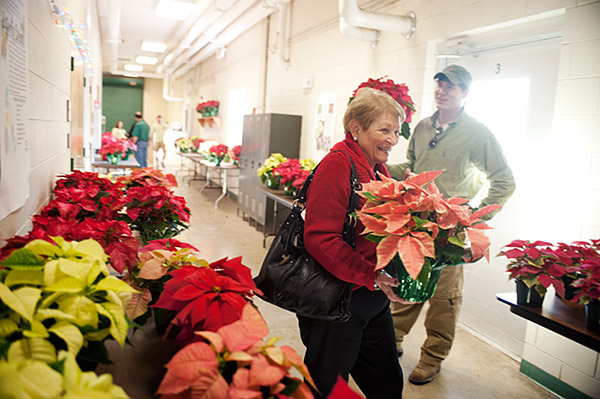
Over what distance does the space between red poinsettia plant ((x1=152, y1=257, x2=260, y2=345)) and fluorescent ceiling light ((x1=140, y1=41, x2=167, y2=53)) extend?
12.7m

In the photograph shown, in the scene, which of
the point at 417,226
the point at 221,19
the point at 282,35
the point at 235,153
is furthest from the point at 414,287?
the point at 221,19

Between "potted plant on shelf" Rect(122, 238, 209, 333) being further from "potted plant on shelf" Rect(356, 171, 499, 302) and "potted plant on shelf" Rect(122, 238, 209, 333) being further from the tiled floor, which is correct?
the tiled floor

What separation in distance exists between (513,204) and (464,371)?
3.84ft

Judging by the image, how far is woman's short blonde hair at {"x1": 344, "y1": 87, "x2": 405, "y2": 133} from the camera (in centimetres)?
168

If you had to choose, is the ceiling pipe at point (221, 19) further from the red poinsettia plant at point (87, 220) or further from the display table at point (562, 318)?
the display table at point (562, 318)

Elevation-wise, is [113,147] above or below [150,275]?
above

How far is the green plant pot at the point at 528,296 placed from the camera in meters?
1.93

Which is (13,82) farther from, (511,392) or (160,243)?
(511,392)

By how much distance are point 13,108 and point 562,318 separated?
212 cm

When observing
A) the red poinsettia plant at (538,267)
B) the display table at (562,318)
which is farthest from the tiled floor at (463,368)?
the red poinsettia plant at (538,267)

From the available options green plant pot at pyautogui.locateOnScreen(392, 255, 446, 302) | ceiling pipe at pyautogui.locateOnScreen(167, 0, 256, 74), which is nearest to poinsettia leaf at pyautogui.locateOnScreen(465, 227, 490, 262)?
green plant pot at pyautogui.locateOnScreen(392, 255, 446, 302)

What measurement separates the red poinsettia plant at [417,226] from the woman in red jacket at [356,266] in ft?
0.67

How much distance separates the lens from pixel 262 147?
21.5ft

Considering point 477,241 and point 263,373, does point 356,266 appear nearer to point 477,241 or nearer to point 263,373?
point 477,241
